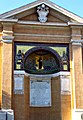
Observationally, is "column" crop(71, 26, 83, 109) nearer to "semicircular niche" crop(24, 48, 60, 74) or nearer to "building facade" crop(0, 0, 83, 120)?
"building facade" crop(0, 0, 83, 120)

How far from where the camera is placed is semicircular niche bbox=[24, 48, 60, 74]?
651 inches

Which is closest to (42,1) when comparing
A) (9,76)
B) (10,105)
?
(9,76)

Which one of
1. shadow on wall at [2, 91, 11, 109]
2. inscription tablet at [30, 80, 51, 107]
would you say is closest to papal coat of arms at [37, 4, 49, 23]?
inscription tablet at [30, 80, 51, 107]

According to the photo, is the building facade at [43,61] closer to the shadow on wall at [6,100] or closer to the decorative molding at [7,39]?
the decorative molding at [7,39]

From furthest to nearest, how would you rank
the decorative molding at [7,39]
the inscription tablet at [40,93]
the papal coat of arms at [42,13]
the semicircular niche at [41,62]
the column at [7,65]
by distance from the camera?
1. the semicircular niche at [41,62]
2. the papal coat of arms at [42,13]
3. the inscription tablet at [40,93]
4. the decorative molding at [7,39]
5. the column at [7,65]

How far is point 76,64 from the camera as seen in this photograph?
16.0 m

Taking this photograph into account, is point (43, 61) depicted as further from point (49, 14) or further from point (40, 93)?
point (49, 14)

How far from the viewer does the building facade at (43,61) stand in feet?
51.0

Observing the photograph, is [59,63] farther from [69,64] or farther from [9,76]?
[9,76]

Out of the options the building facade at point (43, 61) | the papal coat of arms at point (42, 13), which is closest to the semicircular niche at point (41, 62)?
the building facade at point (43, 61)

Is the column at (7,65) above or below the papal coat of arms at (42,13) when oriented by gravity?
below

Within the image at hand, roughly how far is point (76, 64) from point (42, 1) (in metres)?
3.88

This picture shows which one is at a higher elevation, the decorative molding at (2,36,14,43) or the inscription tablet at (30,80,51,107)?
the decorative molding at (2,36,14,43)

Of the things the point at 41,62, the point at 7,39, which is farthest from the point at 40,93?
the point at 7,39
